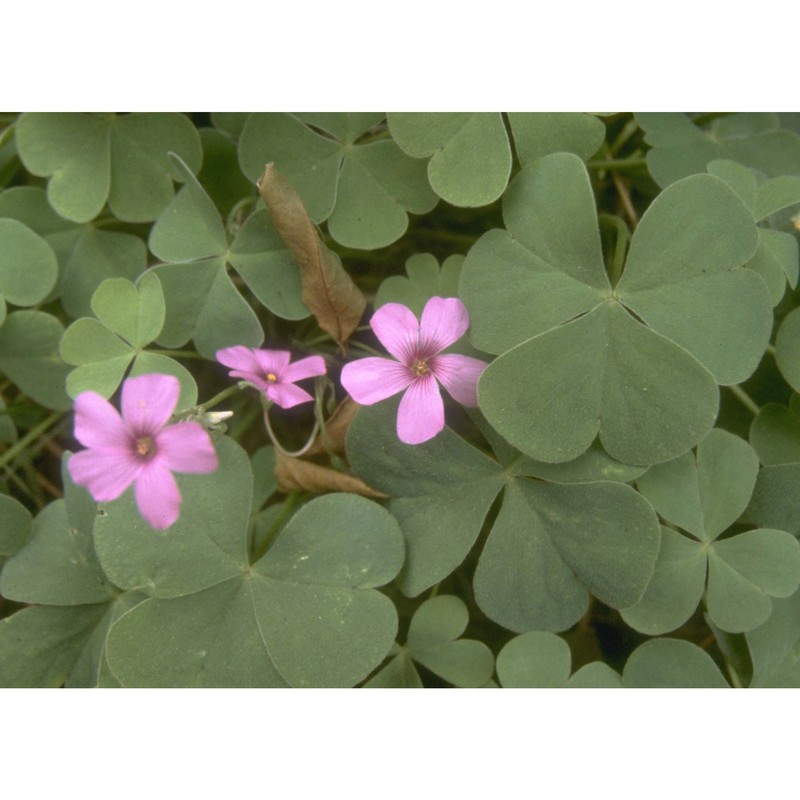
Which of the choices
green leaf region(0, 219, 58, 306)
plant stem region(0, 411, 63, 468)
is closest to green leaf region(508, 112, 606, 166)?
green leaf region(0, 219, 58, 306)

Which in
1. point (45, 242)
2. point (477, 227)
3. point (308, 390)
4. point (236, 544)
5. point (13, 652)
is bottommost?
point (13, 652)

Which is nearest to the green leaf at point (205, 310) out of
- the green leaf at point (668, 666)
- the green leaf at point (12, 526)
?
the green leaf at point (12, 526)

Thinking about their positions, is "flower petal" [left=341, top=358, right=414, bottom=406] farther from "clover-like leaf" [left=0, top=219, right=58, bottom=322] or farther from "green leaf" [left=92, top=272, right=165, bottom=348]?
"clover-like leaf" [left=0, top=219, right=58, bottom=322]

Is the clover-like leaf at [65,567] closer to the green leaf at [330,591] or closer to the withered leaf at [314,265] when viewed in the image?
the green leaf at [330,591]

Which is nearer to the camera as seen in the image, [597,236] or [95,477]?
[95,477]

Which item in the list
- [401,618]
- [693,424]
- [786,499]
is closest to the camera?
[693,424]

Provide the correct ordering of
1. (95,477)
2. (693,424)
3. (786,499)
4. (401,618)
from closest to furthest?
(95,477) → (693,424) → (786,499) → (401,618)

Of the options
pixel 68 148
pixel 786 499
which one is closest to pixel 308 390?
pixel 68 148

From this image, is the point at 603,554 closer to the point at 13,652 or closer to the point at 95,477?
the point at 95,477
